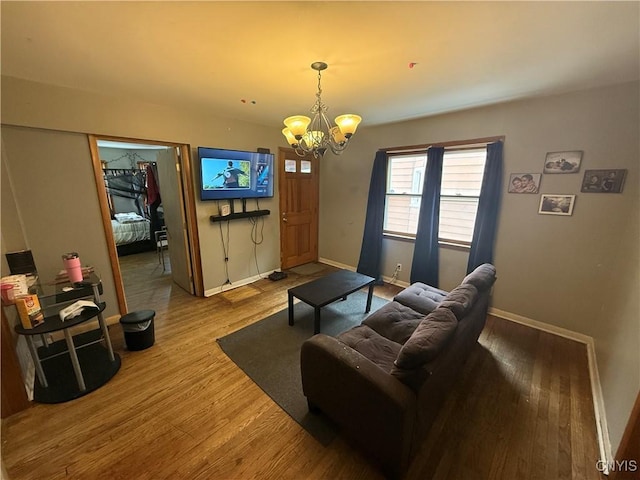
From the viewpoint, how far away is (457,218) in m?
3.23

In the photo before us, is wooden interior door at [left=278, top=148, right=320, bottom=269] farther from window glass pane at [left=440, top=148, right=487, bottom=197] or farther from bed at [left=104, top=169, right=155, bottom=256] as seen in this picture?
bed at [left=104, top=169, right=155, bottom=256]

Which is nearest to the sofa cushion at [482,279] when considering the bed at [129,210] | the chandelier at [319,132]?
the chandelier at [319,132]

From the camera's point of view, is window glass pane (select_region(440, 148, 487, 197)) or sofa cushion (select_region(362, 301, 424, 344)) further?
window glass pane (select_region(440, 148, 487, 197))

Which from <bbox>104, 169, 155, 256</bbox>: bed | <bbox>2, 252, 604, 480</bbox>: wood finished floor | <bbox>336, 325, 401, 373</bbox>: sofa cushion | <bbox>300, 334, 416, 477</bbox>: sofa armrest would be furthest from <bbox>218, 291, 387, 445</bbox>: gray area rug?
<bbox>104, 169, 155, 256</bbox>: bed

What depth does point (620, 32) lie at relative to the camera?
1416 mm

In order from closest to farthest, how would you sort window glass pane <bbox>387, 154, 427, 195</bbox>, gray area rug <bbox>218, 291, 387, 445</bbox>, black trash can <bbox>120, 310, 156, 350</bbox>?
1. gray area rug <bbox>218, 291, 387, 445</bbox>
2. black trash can <bbox>120, 310, 156, 350</bbox>
3. window glass pane <bbox>387, 154, 427, 195</bbox>

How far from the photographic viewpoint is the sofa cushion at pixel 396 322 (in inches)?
77.8

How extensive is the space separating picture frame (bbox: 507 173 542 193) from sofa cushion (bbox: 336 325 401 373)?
2.26 meters

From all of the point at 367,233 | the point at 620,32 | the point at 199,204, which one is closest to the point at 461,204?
the point at 367,233

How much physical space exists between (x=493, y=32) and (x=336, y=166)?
302 centimetres

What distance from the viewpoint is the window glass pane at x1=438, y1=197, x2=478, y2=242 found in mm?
3117

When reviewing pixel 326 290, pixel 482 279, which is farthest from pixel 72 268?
pixel 482 279

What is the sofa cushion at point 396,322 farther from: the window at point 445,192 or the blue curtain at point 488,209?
the window at point 445,192

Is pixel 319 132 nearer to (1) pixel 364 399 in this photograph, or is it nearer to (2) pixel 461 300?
(2) pixel 461 300
